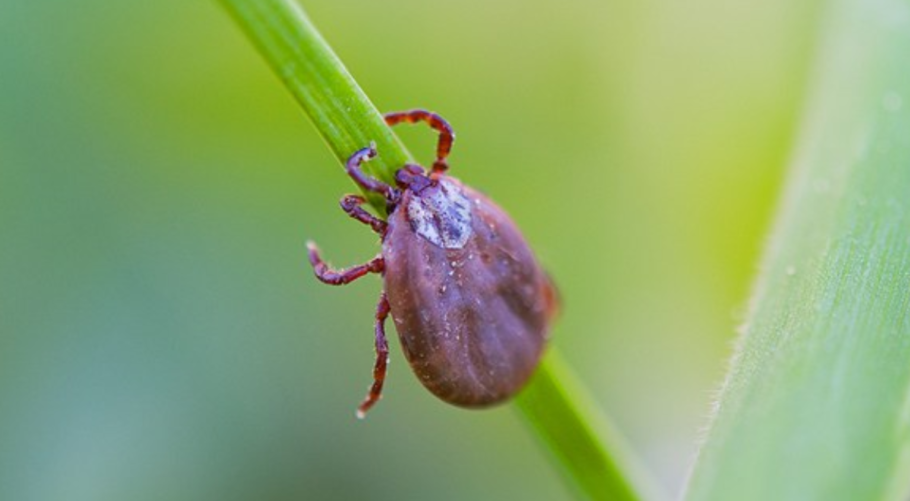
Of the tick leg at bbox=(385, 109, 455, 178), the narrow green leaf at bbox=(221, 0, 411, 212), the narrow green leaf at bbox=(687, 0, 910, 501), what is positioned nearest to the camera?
the narrow green leaf at bbox=(687, 0, 910, 501)

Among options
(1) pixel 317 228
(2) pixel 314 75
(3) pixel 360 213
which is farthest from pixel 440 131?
(1) pixel 317 228

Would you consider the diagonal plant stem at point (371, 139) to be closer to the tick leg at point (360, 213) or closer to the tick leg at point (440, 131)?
the tick leg at point (360, 213)

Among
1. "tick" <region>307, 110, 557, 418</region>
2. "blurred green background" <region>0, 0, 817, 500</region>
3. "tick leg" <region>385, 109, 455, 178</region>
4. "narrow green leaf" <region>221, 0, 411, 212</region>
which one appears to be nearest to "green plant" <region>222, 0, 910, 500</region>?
"narrow green leaf" <region>221, 0, 411, 212</region>

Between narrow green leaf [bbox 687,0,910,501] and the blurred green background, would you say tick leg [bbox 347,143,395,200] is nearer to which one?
narrow green leaf [bbox 687,0,910,501]

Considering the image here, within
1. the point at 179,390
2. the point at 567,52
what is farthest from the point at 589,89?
the point at 179,390

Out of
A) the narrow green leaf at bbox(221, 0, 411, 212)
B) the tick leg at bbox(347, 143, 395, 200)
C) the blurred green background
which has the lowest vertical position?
the blurred green background

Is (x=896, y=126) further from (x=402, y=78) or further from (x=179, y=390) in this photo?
(x=179, y=390)
